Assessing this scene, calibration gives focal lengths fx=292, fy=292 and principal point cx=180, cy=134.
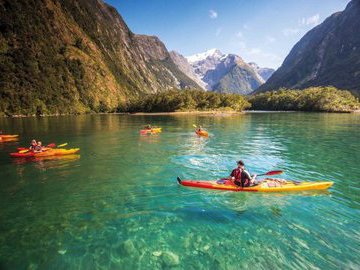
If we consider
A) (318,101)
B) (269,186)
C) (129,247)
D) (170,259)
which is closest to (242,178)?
(269,186)

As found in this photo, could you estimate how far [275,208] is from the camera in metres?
18.7

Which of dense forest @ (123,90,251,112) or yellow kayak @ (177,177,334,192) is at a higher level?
dense forest @ (123,90,251,112)

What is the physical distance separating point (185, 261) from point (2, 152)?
3785 centimetres

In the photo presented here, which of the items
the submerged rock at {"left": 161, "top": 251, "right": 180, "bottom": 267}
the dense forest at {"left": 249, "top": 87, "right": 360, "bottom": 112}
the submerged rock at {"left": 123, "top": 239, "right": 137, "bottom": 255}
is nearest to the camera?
the submerged rock at {"left": 161, "top": 251, "right": 180, "bottom": 267}

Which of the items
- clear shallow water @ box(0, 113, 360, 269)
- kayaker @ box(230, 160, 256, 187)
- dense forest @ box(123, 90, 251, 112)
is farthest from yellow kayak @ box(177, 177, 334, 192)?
dense forest @ box(123, 90, 251, 112)

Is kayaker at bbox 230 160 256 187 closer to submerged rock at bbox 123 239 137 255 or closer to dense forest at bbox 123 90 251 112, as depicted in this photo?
submerged rock at bbox 123 239 137 255

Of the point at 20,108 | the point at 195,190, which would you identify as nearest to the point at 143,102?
the point at 20,108

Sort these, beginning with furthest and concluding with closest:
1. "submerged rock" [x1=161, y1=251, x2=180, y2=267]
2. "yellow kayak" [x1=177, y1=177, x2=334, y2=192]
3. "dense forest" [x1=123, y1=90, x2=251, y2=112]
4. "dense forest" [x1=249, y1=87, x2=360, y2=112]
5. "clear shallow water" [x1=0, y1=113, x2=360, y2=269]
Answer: "dense forest" [x1=123, y1=90, x2=251, y2=112] → "dense forest" [x1=249, y1=87, x2=360, y2=112] → "yellow kayak" [x1=177, y1=177, x2=334, y2=192] → "clear shallow water" [x1=0, y1=113, x2=360, y2=269] → "submerged rock" [x1=161, y1=251, x2=180, y2=267]

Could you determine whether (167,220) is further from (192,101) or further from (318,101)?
(318,101)

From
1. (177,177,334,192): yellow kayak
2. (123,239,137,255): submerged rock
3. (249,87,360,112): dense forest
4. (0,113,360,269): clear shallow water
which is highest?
(249,87,360,112): dense forest

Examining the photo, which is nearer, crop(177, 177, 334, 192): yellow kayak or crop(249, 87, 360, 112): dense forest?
crop(177, 177, 334, 192): yellow kayak

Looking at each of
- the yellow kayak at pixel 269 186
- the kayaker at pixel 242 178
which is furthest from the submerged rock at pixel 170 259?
the kayaker at pixel 242 178

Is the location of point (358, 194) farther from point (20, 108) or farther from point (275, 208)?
point (20, 108)

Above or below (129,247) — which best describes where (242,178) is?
above
